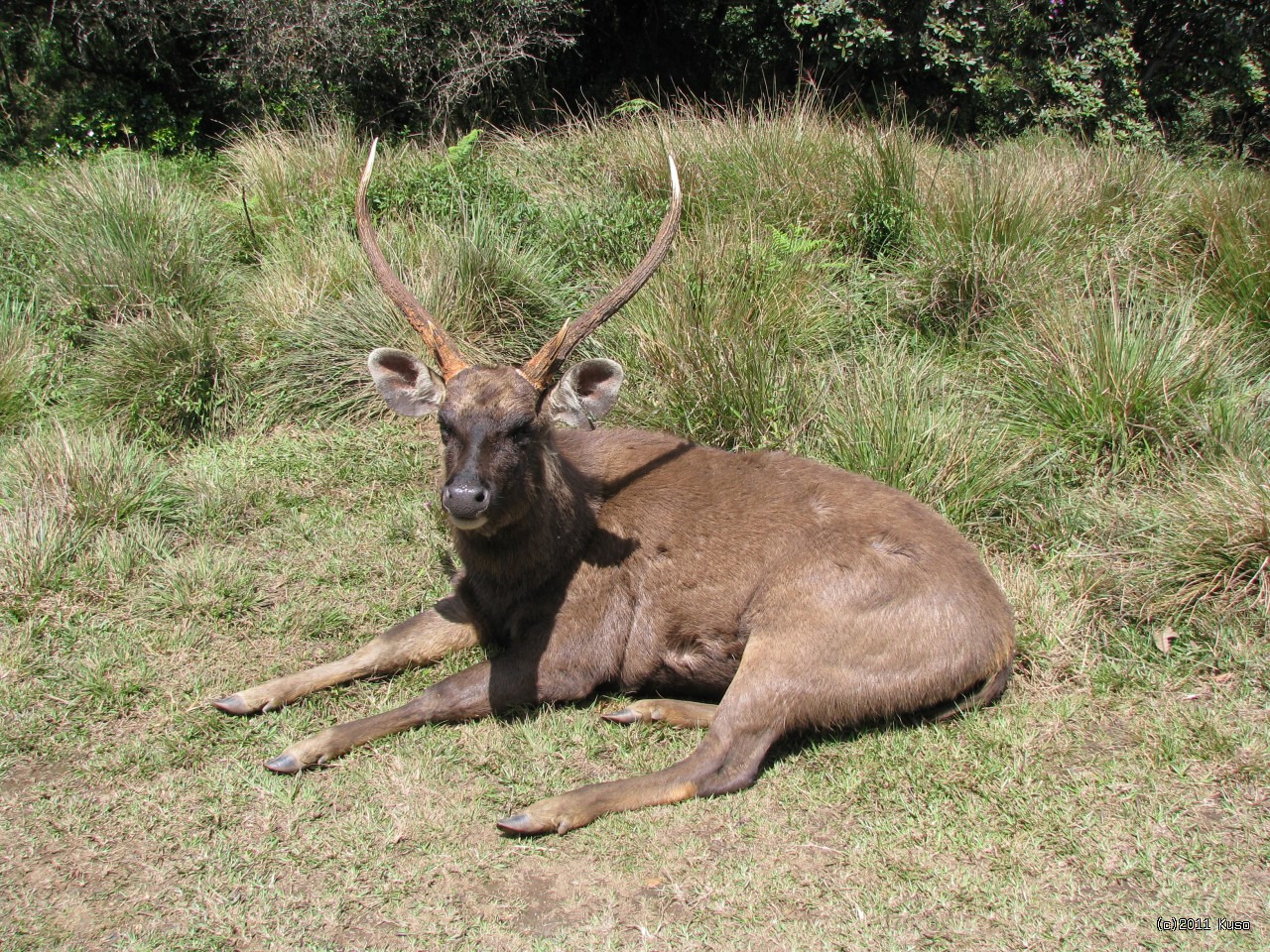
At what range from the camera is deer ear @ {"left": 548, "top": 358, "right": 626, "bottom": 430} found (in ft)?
15.2

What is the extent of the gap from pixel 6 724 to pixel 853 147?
7.08m

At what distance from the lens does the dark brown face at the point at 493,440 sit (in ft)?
13.9

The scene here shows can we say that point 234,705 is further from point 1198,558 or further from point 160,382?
point 1198,558

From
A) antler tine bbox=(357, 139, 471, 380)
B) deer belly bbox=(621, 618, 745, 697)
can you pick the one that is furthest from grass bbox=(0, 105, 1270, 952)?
antler tine bbox=(357, 139, 471, 380)

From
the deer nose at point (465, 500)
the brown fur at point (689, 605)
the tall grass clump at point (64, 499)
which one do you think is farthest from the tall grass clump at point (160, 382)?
the deer nose at point (465, 500)

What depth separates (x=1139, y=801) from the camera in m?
4.24

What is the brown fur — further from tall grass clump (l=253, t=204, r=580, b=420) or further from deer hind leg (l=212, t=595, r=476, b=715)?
tall grass clump (l=253, t=204, r=580, b=420)

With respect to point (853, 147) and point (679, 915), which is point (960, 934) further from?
point (853, 147)

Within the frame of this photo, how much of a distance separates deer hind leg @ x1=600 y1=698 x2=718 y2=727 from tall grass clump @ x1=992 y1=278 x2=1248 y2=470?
285 cm

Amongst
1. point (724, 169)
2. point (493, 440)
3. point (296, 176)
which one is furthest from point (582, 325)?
point (296, 176)

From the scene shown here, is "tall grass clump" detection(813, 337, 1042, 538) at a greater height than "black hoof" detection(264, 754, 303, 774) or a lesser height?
greater

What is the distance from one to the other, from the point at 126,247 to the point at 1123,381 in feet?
22.0

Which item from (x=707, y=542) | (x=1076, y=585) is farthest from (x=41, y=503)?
(x=1076, y=585)

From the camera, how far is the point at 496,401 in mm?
4418
